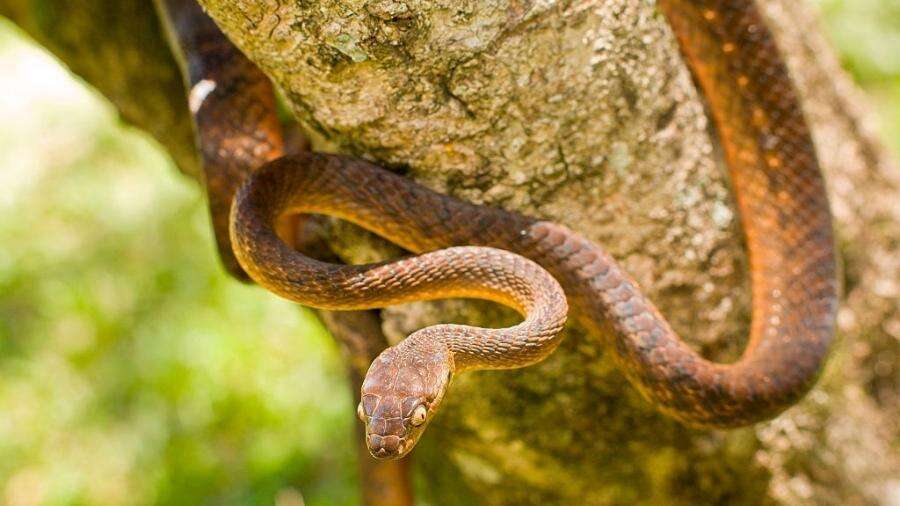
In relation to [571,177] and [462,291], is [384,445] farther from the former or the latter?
[571,177]

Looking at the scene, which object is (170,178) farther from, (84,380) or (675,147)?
(675,147)

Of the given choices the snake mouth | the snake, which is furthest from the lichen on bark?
the snake mouth

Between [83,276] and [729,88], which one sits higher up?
[729,88]

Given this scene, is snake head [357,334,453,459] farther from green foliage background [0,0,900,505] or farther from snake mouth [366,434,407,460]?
green foliage background [0,0,900,505]

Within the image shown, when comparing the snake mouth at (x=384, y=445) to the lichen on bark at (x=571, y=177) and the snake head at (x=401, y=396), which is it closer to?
the snake head at (x=401, y=396)

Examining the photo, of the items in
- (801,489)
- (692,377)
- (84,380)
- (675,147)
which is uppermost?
(675,147)

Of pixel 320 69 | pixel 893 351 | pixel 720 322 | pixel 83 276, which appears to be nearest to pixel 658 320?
pixel 720 322

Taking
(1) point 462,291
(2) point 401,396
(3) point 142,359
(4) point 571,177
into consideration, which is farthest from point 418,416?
(3) point 142,359
